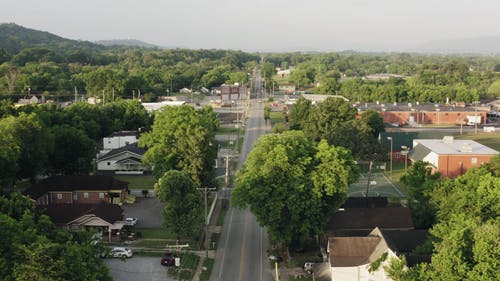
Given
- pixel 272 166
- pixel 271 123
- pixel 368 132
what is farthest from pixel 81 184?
pixel 271 123

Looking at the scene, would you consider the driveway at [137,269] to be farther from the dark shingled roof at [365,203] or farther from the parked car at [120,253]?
the dark shingled roof at [365,203]

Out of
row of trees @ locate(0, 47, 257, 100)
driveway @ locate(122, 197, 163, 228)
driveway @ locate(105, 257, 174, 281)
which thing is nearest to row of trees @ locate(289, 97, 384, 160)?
driveway @ locate(122, 197, 163, 228)

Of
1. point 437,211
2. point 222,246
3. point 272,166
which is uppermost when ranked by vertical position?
point 272,166

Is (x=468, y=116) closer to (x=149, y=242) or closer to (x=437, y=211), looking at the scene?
(x=437, y=211)

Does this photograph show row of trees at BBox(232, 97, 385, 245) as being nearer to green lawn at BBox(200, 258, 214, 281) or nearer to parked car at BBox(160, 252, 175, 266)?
green lawn at BBox(200, 258, 214, 281)

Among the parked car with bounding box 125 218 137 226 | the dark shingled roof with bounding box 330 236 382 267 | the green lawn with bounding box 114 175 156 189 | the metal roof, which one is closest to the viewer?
the dark shingled roof with bounding box 330 236 382 267
